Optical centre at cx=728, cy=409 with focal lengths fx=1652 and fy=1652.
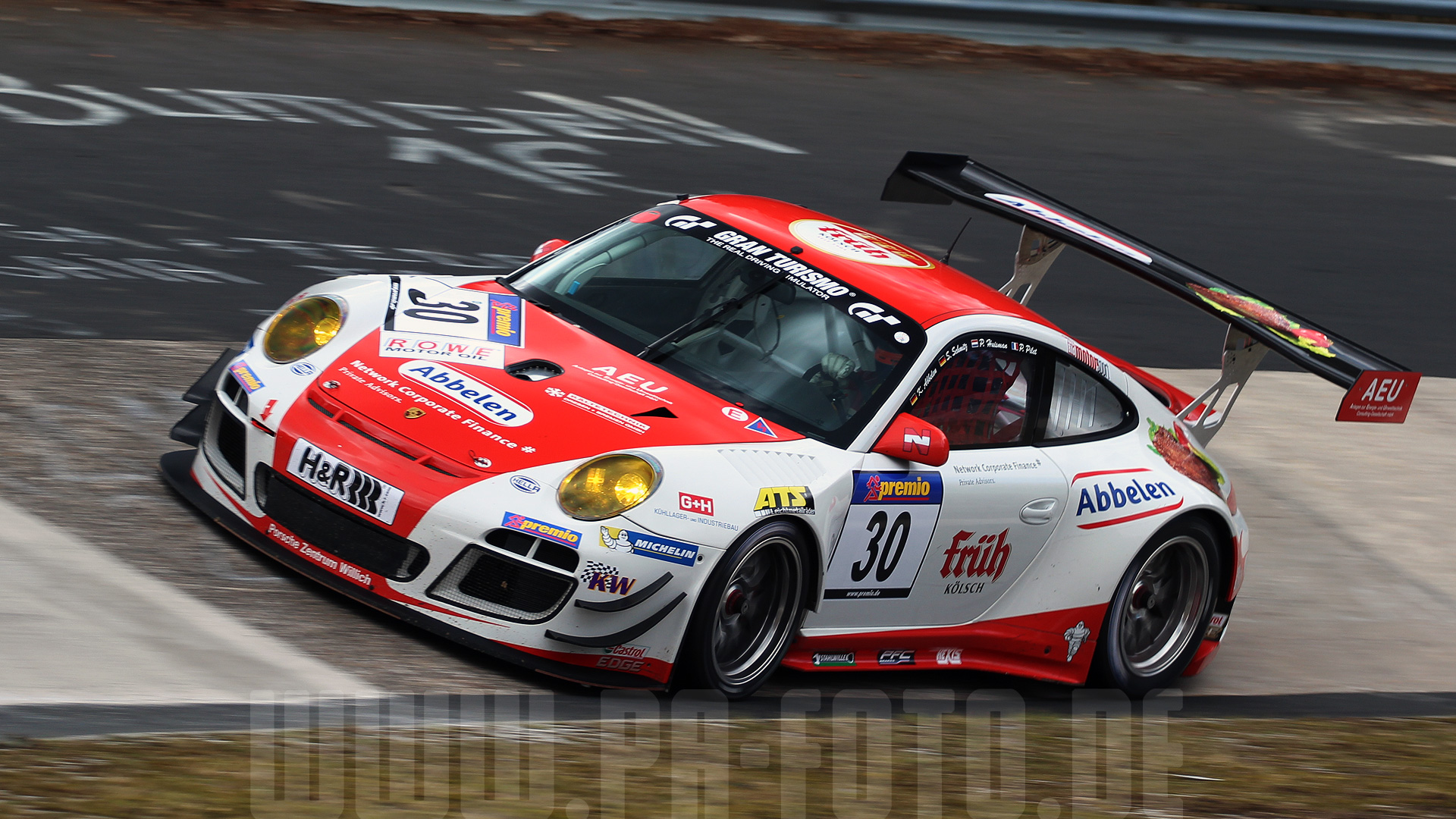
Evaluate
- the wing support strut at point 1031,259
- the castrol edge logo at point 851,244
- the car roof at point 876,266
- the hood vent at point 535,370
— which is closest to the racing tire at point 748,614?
the hood vent at point 535,370

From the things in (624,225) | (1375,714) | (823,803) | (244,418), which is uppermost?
(624,225)

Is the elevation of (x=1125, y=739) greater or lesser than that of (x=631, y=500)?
lesser

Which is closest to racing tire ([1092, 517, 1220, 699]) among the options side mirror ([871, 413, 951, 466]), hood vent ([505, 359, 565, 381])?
side mirror ([871, 413, 951, 466])

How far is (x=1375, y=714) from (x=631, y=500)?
2917mm

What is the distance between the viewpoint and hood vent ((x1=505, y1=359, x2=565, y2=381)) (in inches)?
206

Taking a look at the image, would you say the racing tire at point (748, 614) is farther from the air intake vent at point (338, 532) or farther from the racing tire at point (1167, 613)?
the racing tire at point (1167, 613)

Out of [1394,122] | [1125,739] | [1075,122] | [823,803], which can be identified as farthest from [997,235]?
[823,803]

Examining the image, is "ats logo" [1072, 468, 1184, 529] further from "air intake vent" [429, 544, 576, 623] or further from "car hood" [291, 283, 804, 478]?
"air intake vent" [429, 544, 576, 623]

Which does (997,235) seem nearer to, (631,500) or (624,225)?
(624,225)

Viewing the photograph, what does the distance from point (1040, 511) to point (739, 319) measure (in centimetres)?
122

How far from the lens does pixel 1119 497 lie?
5.92m

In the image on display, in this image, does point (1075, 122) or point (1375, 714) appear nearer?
point (1375, 714)

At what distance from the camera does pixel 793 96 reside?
43.8 feet

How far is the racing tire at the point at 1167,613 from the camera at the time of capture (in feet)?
20.2
